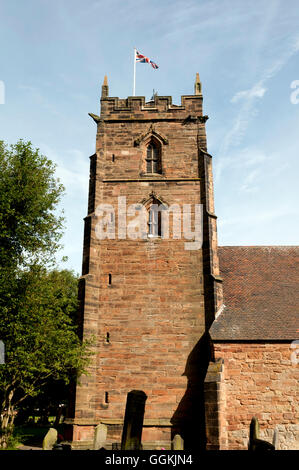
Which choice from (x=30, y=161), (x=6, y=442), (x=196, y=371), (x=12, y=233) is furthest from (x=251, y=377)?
(x=30, y=161)

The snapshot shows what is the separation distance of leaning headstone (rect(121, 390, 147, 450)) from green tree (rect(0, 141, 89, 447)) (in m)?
6.41

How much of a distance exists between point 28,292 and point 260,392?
30.4 feet

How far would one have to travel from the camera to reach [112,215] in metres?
17.3

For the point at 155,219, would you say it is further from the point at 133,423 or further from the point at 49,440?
the point at 133,423

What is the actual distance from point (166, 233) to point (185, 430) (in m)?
7.66

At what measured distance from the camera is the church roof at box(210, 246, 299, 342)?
14.6m

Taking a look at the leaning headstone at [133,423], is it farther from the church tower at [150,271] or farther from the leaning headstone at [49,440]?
the church tower at [150,271]

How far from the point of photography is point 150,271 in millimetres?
16422

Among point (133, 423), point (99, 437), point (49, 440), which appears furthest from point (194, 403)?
point (133, 423)

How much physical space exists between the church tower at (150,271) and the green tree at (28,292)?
45.3 inches

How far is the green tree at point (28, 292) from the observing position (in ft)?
46.2

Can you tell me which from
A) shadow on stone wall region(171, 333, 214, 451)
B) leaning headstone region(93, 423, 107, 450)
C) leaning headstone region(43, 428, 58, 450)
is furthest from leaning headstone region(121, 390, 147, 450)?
shadow on stone wall region(171, 333, 214, 451)
